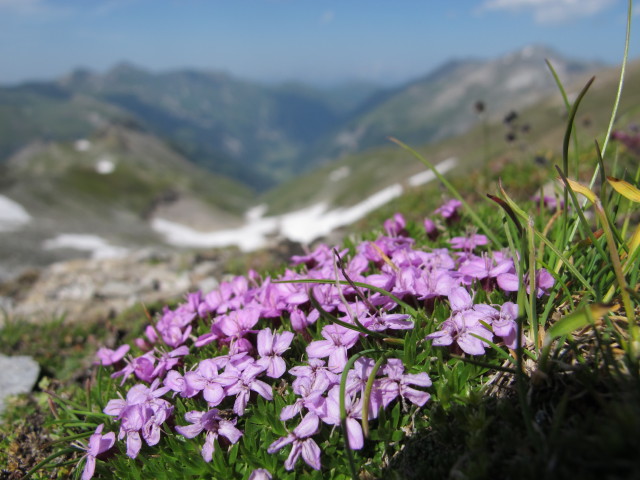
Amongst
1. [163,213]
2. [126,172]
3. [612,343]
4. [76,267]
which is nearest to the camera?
[612,343]

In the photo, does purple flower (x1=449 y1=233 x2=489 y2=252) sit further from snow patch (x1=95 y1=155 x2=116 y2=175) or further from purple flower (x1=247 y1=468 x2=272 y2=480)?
snow patch (x1=95 y1=155 x2=116 y2=175)

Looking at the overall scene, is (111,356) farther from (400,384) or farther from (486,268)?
(486,268)

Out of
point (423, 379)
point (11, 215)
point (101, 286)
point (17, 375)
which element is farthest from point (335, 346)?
point (11, 215)

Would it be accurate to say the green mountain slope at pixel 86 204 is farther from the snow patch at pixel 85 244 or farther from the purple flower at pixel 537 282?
the purple flower at pixel 537 282

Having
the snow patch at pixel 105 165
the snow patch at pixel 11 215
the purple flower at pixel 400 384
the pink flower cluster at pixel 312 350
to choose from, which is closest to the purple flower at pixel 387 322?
the pink flower cluster at pixel 312 350

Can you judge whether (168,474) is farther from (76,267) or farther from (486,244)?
(76,267)

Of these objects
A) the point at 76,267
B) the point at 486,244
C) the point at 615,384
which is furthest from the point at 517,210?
the point at 76,267

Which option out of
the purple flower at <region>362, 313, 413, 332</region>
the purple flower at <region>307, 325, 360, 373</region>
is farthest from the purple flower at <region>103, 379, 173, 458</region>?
the purple flower at <region>362, 313, 413, 332</region>
